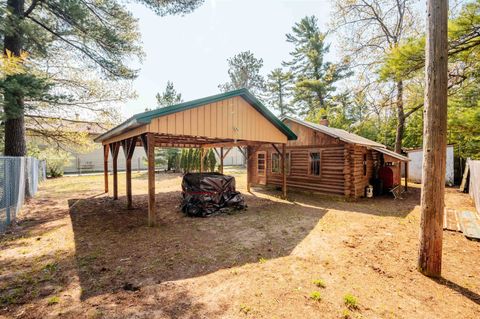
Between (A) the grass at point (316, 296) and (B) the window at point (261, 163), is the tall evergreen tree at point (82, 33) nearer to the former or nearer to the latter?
(B) the window at point (261, 163)

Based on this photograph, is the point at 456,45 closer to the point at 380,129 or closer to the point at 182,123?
the point at 182,123

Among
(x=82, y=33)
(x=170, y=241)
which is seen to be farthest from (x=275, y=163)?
(x=82, y=33)

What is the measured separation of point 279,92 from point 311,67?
24.1 ft

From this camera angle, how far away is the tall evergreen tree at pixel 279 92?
32.2 m

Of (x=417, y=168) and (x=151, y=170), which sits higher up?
(x=151, y=170)

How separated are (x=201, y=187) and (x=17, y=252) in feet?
15.4

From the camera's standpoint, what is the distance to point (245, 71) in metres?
34.0

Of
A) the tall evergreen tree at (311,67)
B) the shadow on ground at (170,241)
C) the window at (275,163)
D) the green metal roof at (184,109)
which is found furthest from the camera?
the tall evergreen tree at (311,67)

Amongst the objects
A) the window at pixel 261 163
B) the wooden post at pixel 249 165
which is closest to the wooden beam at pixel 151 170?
the wooden post at pixel 249 165

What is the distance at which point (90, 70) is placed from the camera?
34.0 feet

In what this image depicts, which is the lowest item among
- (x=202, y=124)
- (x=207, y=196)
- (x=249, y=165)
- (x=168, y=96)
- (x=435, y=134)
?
Result: (x=207, y=196)

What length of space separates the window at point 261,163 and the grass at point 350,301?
11.3m

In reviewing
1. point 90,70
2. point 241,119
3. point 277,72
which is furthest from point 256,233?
point 277,72

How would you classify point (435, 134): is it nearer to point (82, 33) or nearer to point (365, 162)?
point (365, 162)
